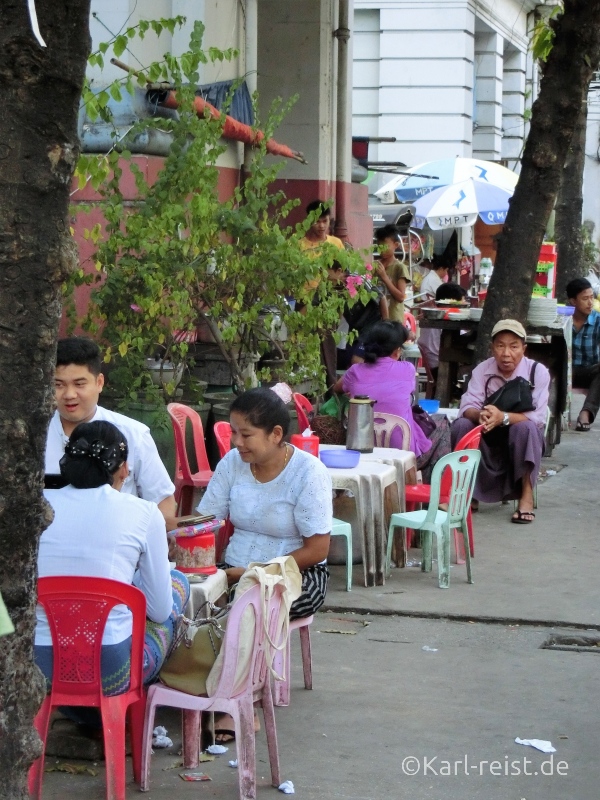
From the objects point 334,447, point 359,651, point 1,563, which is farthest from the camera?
point 334,447

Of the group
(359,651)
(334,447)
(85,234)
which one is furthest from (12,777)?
(85,234)

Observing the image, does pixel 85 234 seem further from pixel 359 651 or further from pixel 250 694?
pixel 250 694

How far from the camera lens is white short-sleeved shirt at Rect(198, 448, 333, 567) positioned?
514cm

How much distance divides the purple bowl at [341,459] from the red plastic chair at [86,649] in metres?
3.22

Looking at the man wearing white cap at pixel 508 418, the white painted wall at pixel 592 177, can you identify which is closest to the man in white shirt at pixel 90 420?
the man wearing white cap at pixel 508 418

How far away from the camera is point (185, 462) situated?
24.8ft

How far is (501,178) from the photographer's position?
1670 centimetres

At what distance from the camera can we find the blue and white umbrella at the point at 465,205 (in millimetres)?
15945

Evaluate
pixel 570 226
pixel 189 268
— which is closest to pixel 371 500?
pixel 189 268

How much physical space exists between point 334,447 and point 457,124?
56.8ft

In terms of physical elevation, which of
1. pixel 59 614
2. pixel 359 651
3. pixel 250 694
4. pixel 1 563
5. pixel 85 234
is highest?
pixel 85 234

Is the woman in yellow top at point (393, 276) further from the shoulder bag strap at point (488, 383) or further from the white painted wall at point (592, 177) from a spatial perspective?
the white painted wall at point (592, 177)

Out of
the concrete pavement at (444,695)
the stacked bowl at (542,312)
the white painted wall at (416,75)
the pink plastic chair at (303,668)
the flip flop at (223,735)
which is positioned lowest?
the concrete pavement at (444,695)

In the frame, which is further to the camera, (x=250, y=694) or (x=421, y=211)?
(x=421, y=211)
